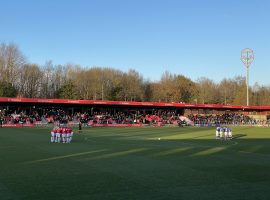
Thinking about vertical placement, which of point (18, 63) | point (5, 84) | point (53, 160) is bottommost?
point (53, 160)

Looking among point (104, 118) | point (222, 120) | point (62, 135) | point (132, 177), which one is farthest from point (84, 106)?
point (132, 177)

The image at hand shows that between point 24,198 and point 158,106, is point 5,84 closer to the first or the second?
point 158,106

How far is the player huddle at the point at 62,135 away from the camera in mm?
26766

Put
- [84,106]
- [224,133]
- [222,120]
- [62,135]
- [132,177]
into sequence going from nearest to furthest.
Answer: [132,177], [62,135], [224,133], [84,106], [222,120]

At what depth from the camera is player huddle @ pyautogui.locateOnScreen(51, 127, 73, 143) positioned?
26.8 meters

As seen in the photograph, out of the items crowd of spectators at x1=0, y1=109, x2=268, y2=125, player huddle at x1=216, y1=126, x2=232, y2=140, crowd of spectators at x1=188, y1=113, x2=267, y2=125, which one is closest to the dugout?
crowd of spectators at x1=0, y1=109, x2=268, y2=125

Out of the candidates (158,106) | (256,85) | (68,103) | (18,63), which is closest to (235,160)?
(68,103)

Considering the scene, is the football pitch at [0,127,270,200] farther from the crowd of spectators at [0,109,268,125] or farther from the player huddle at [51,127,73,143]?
the crowd of spectators at [0,109,268,125]

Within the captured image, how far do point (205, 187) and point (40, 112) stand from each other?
209 ft

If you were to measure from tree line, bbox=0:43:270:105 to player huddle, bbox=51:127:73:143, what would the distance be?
5669 centimetres

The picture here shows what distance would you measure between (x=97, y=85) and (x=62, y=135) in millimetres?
76480

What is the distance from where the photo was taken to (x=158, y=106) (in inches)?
2943

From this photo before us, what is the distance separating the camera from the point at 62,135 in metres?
27.0

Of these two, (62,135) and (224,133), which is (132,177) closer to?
(62,135)
